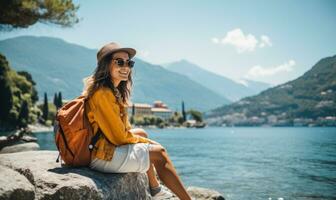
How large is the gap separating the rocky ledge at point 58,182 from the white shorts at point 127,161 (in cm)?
13

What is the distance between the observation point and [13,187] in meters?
3.65

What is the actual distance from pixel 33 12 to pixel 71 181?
54.5 ft

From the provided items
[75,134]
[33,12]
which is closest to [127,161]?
[75,134]

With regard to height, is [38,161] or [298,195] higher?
[38,161]

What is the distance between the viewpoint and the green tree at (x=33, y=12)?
1778cm

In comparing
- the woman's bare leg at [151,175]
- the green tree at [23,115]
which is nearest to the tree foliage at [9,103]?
the green tree at [23,115]

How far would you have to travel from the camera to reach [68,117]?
4633 mm

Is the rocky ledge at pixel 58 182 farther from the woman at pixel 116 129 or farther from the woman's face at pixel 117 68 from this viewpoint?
the woman's face at pixel 117 68

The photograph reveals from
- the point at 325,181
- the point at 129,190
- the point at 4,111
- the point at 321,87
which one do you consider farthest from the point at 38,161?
the point at 321,87

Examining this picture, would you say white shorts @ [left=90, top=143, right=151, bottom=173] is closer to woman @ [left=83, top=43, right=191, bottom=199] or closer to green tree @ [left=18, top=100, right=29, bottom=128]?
woman @ [left=83, top=43, right=191, bottom=199]

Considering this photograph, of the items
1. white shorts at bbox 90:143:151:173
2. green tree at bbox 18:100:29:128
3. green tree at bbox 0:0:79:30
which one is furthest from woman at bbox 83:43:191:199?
green tree at bbox 18:100:29:128

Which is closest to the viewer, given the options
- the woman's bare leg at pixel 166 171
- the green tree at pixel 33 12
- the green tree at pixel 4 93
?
the woman's bare leg at pixel 166 171

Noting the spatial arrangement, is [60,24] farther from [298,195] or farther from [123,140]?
[123,140]

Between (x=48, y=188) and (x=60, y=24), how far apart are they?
1751 cm
